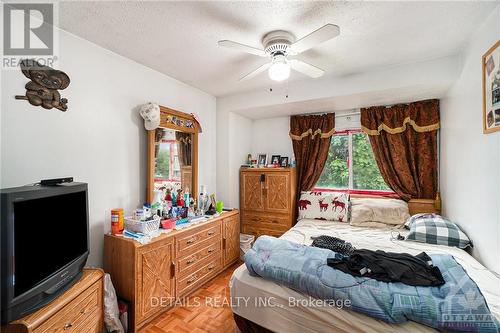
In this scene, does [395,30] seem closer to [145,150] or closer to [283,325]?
[283,325]

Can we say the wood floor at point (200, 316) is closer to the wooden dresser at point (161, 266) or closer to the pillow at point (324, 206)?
the wooden dresser at point (161, 266)

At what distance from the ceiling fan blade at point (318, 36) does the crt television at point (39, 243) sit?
190cm

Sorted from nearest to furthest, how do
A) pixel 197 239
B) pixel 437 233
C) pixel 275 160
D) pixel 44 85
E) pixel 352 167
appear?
pixel 44 85
pixel 437 233
pixel 197 239
pixel 352 167
pixel 275 160

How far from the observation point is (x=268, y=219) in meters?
3.46

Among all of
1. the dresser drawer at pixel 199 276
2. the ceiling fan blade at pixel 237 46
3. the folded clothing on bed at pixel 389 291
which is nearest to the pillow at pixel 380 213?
the folded clothing on bed at pixel 389 291

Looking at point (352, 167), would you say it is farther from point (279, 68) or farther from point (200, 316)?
point (200, 316)

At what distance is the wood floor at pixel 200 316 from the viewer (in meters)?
1.91

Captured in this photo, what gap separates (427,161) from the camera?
115 inches

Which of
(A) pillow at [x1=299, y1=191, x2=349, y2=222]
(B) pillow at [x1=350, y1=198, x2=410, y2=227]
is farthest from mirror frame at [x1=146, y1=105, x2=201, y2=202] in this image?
(B) pillow at [x1=350, y1=198, x2=410, y2=227]

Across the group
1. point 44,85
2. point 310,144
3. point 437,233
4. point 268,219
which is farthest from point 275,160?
point 44,85

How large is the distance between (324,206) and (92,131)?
290 cm

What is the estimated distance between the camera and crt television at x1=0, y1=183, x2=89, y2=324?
1.11 m

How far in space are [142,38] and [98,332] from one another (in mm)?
2317

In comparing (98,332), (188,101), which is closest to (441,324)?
(98,332)
